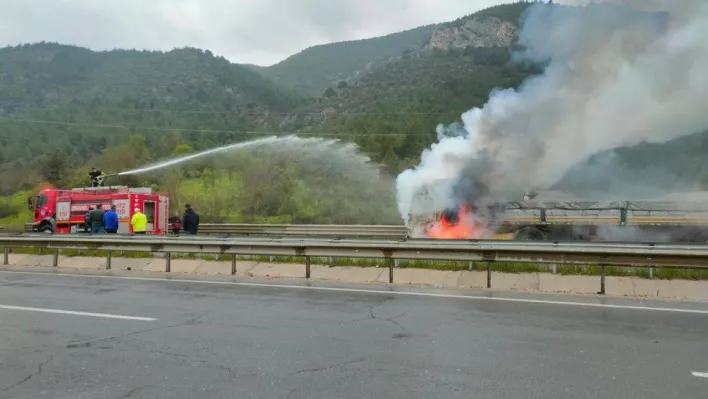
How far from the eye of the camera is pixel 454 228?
21062 mm

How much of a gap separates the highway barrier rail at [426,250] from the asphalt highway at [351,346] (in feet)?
3.87

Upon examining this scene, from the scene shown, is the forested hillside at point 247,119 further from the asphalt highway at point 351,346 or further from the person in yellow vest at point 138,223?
the asphalt highway at point 351,346

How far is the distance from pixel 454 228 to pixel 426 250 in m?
8.56

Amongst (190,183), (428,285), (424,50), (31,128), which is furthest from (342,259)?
(424,50)

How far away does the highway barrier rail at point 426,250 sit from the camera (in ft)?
35.9

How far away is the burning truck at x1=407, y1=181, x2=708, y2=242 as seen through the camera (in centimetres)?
2083

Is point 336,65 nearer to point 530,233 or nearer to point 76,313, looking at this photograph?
point 530,233

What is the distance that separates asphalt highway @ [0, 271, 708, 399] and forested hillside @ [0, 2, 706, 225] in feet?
56.0

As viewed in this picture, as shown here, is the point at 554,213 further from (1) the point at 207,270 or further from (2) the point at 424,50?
(2) the point at 424,50

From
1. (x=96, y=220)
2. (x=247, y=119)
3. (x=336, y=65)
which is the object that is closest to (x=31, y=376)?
(x=96, y=220)

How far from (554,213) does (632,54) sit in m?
6.12

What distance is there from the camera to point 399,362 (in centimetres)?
619

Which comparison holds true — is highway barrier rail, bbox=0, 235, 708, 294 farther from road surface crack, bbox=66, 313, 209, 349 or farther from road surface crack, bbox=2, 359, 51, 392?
road surface crack, bbox=2, 359, 51, 392

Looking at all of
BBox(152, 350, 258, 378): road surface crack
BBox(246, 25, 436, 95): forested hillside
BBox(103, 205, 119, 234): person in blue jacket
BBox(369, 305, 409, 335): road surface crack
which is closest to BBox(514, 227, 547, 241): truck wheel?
BBox(369, 305, 409, 335): road surface crack
